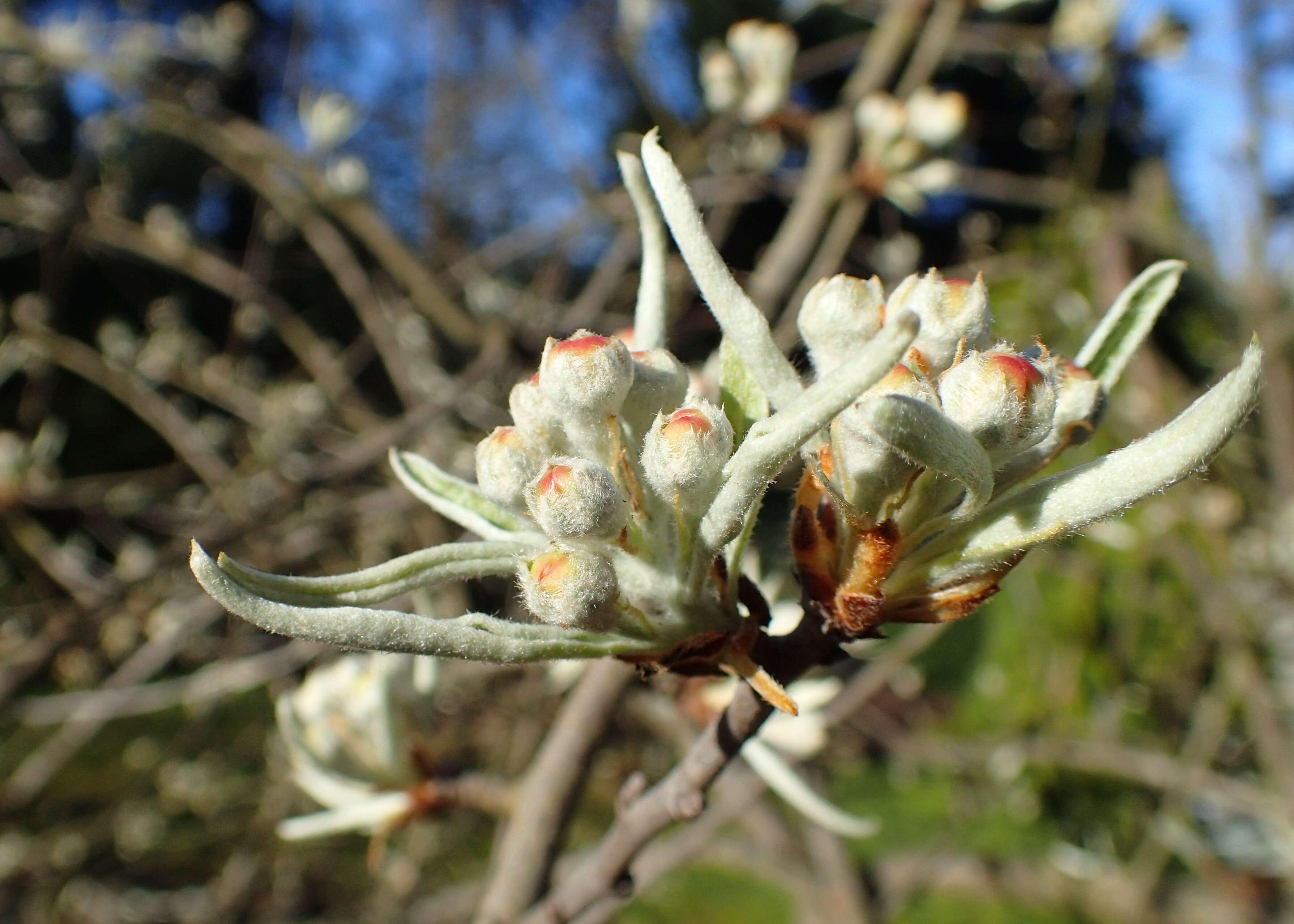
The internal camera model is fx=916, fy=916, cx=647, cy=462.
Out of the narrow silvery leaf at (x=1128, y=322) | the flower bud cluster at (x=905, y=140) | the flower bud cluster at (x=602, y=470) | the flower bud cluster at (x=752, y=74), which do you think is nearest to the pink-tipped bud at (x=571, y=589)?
the flower bud cluster at (x=602, y=470)

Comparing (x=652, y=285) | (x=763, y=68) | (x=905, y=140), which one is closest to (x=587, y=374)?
(x=652, y=285)

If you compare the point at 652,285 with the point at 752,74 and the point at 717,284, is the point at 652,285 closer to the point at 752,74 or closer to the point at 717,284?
the point at 717,284

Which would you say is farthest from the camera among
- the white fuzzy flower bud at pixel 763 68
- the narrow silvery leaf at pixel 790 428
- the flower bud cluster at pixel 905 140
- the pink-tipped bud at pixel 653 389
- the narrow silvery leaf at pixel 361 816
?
the white fuzzy flower bud at pixel 763 68

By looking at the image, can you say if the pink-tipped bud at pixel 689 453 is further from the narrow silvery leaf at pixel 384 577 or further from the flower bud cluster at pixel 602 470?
the narrow silvery leaf at pixel 384 577

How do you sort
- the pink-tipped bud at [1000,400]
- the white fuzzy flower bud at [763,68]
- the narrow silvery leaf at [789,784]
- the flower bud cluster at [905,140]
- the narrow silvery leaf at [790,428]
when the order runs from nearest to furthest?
the narrow silvery leaf at [790,428] < the pink-tipped bud at [1000,400] < the narrow silvery leaf at [789,784] < the flower bud cluster at [905,140] < the white fuzzy flower bud at [763,68]

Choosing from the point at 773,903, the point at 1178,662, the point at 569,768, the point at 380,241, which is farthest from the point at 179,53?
the point at 773,903

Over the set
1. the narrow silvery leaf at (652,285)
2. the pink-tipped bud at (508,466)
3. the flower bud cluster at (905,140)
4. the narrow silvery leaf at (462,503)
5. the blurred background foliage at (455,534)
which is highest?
the narrow silvery leaf at (652,285)

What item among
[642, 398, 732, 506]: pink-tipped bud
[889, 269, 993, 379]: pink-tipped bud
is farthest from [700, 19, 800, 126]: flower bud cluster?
[642, 398, 732, 506]: pink-tipped bud
